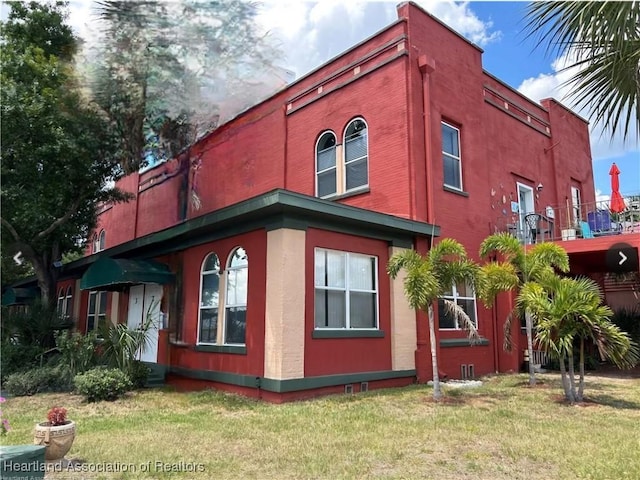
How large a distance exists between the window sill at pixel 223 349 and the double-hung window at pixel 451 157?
270 inches

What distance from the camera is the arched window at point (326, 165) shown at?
→ 14.4 m

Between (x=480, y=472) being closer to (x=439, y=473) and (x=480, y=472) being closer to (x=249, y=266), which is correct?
(x=439, y=473)

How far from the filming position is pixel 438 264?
9.29m

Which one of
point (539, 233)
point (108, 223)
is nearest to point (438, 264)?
point (539, 233)

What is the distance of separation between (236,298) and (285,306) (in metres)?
1.91

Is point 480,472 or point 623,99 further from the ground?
point 623,99

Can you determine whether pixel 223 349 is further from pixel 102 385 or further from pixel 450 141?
pixel 450 141

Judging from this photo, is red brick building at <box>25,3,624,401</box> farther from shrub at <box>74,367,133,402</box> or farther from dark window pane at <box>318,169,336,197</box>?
shrub at <box>74,367,133,402</box>

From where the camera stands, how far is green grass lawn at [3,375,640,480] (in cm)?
528

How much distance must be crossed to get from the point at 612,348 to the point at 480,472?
164 inches

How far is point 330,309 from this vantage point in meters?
10.3

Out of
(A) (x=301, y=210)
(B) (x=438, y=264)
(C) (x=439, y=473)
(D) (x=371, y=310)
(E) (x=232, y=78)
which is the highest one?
(E) (x=232, y=78)

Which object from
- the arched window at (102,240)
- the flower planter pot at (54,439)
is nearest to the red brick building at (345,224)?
the flower planter pot at (54,439)

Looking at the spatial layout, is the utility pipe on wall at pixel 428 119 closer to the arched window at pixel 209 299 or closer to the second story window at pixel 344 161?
the second story window at pixel 344 161
